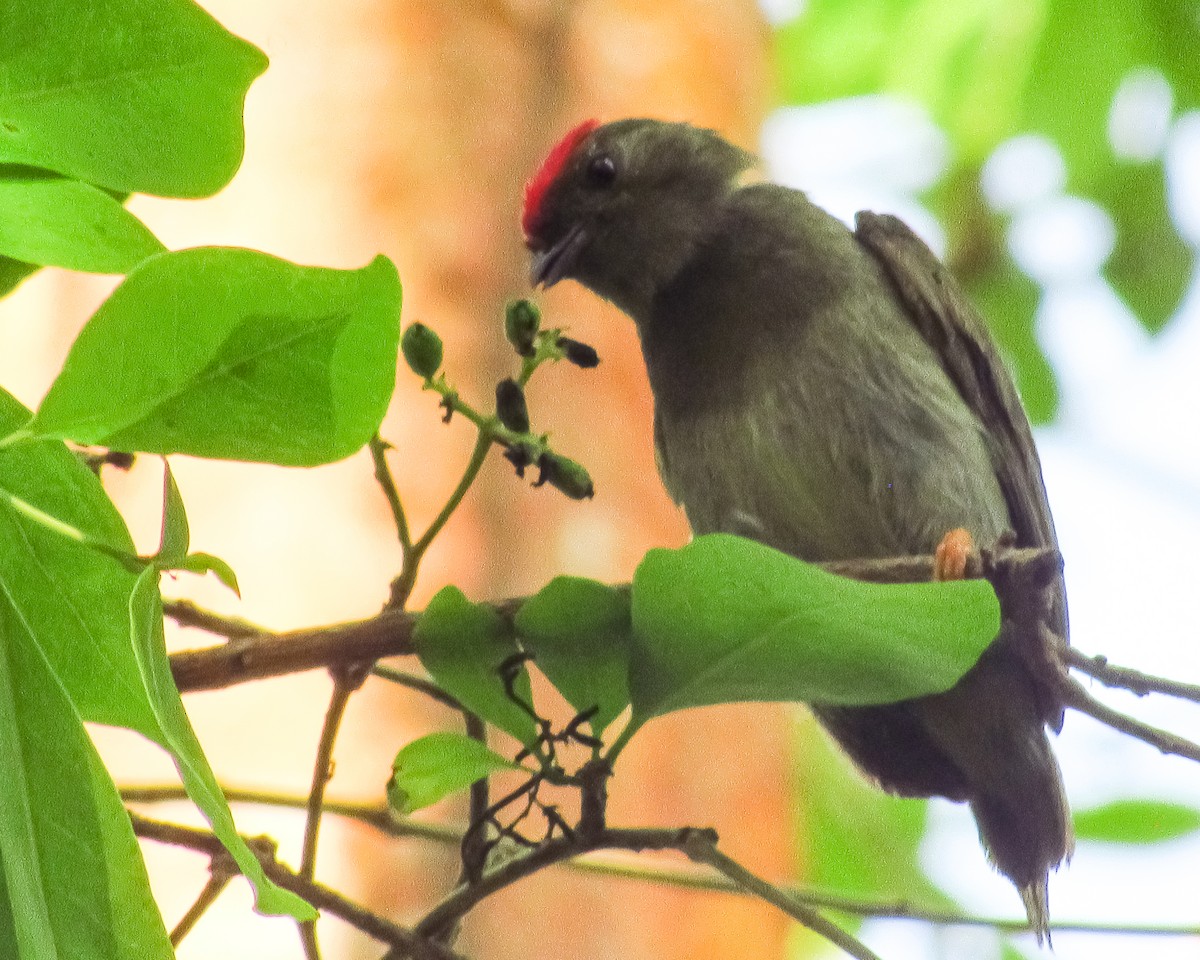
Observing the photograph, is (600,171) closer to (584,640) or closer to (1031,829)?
(1031,829)

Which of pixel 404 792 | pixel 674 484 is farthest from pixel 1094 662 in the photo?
pixel 674 484

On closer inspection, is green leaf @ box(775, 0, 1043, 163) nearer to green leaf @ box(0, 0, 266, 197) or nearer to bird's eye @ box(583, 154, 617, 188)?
bird's eye @ box(583, 154, 617, 188)

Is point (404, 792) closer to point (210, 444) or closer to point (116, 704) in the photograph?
point (116, 704)

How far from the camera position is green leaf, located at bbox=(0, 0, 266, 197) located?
101 centimetres

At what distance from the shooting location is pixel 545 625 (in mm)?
1175

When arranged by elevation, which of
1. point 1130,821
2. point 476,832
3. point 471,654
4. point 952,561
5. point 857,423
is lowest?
point 476,832

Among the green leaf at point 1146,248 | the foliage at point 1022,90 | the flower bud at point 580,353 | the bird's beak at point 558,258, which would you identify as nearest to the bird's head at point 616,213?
the bird's beak at point 558,258

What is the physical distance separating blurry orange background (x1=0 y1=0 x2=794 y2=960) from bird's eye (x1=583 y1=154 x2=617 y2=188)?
15.9 inches

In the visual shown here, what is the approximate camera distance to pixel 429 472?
10.0 feet

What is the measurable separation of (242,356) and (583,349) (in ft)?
1.91

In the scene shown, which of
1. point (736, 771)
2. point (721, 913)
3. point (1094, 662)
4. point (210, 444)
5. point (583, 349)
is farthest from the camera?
point (736, 771)

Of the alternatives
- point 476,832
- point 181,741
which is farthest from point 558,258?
point 181,741

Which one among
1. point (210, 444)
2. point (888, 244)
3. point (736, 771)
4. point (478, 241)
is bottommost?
point (210, 444)

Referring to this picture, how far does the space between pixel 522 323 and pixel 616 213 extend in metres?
1.66
